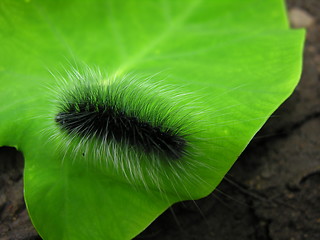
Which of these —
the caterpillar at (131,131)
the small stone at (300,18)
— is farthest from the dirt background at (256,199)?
the small stone at (300,18)

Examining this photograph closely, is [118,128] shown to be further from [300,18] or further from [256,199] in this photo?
[300,18]

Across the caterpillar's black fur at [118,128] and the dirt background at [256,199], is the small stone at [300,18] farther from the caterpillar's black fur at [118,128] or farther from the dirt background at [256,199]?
the caterpillar's black fur at [118,128]

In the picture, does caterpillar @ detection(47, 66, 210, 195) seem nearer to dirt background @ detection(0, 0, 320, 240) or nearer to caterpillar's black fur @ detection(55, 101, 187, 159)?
caterpillar's black fur @ detection(55, 101, 187, 159)

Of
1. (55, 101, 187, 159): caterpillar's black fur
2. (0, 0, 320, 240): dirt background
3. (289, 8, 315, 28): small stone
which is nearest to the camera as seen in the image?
(55, 101, 187, 159): caterpillar's black fur

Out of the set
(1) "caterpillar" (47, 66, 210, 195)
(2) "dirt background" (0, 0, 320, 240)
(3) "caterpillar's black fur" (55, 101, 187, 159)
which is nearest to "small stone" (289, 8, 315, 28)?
(2) "dirt background" (0, 0, 320, 240)

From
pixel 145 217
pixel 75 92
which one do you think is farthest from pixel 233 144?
pixel 75 92

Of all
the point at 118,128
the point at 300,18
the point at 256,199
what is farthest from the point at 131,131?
the point at 300,18

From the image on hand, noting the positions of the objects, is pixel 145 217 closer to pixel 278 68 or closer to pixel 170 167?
pixel 170 167
